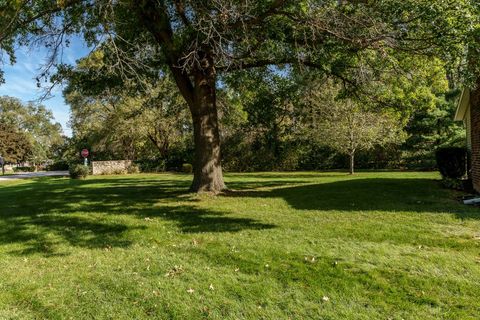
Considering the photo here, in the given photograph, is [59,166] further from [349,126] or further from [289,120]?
[349,126]

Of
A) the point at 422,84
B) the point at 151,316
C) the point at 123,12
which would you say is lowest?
the point at 151,316

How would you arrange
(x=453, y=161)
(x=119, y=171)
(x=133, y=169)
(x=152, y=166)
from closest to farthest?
1. (x=453, y=161)
2. (x=119, y=171)
3. (x=133, y=169)
4. (x=152, y=166)

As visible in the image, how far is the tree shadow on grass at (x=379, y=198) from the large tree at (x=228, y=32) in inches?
115

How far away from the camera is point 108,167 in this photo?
29.7 meters

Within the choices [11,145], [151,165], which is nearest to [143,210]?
[151,165]

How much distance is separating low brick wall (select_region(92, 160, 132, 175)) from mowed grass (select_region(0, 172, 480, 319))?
20.7 metres

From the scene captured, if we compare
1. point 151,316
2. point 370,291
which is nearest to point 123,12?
point 151,316

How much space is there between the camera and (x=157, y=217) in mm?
8227

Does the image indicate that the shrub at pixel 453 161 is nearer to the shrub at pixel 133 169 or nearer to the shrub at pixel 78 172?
the shrub at pixel 78 172

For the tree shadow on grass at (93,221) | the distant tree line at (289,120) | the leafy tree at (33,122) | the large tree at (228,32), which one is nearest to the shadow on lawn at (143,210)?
the tree shadow on grass at (93,221)

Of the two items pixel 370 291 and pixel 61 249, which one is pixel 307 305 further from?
pixel 61 249

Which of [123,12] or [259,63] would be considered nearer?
[123,12]

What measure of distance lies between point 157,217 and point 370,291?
5.34 meters

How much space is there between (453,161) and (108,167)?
2502cm
